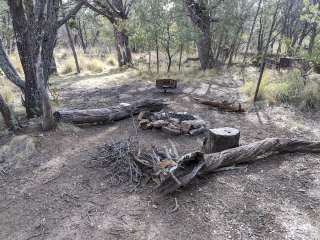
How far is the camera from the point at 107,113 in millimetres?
5121

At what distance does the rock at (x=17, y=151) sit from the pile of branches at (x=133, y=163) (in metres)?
0.94

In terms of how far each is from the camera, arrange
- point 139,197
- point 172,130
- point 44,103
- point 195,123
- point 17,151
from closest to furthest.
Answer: point 139,197
point 17,151
point 44,103
point 172,130
point 195,123

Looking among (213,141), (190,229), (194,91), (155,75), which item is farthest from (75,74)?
(190,229)

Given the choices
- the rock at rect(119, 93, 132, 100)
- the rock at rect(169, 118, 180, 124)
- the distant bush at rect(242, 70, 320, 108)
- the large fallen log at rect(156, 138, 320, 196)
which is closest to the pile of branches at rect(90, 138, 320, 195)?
the large fallen log at rect(156, 138, 320, 196)

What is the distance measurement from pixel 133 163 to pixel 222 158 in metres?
1.09

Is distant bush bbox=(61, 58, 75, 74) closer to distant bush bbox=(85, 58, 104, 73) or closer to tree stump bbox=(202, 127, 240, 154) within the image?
distant bush bbox=(85, 58, 104, 73)

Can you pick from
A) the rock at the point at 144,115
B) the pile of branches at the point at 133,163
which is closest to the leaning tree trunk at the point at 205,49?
the rock at the point at 144,115

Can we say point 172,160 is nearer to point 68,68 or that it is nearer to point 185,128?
point 185,128

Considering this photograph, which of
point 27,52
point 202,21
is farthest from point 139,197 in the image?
point 202,21

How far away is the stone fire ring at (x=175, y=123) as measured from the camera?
4.61 metres

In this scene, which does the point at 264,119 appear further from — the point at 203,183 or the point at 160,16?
the point at 160,16

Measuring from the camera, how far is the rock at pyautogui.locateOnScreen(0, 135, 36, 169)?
366 cm

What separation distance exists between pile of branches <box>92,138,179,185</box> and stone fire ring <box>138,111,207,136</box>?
30.0 inches

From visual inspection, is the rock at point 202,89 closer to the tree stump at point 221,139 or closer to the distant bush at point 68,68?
the tree stump at point 221,139
